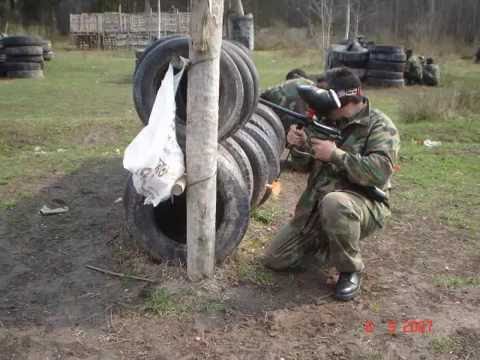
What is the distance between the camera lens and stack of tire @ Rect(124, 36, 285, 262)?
3557mm

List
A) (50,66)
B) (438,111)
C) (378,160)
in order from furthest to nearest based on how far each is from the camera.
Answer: (50,66) < (438,111) < (378,160)

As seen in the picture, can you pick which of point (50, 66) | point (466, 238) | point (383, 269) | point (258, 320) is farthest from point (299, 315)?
point (50, 66)

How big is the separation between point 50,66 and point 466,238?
16.8 m

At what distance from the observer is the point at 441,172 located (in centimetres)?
645

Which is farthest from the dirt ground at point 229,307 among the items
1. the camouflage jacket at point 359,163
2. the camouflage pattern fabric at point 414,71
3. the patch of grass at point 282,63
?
the camouflage pattern fabric at point 414,71

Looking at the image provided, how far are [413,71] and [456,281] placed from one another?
41.8 feet

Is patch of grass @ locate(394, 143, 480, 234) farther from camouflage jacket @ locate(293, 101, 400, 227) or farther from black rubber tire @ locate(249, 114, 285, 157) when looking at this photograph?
camouflage jacket @ locate(293, 101, 400, 227)

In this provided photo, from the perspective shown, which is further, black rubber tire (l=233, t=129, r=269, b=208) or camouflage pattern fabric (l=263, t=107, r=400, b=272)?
black rubber tire (l=233, t=129, r=269, b=208)

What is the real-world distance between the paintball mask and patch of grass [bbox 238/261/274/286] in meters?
1.11

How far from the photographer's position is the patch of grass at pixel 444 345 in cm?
284

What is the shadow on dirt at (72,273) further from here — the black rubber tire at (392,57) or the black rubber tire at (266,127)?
the black rubber tire at (392,57)

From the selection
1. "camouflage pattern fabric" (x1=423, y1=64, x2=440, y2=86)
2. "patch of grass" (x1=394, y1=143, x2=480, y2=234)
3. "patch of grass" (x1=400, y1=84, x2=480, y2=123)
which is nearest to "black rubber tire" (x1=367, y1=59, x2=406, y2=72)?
"camouflage pattern fabric" (x1=423, y1=64, x2=440, y2=86)

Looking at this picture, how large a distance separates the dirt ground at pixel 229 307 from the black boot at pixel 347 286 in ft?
0.19

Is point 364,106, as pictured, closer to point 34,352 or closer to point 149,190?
point 149,190
